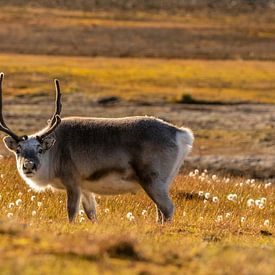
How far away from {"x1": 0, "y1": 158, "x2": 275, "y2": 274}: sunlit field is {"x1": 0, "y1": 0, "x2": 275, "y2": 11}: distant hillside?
12365 cm

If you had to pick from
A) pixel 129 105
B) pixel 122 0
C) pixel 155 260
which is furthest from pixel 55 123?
pixel 122 0

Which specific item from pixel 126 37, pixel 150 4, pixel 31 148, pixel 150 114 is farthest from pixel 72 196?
pixel 150 4

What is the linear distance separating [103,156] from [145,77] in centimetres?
4783

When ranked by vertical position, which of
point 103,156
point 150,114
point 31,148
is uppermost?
point 31,148

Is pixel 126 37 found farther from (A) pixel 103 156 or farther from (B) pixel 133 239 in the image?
(B) pixel 133 239

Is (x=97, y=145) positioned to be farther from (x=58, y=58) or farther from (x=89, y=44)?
(x=89, y=44)

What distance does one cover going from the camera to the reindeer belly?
13414 millimetres

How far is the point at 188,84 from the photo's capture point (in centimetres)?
5812

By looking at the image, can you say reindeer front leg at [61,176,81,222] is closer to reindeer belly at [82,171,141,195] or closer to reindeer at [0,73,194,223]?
reindeer at [0,73,194,223]

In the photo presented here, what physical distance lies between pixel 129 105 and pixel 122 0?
107631 mm

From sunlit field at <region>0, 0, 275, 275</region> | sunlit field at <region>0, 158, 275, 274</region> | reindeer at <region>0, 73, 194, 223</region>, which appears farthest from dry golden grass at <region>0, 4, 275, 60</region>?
reindeer at <region>0, 73, 194, 223</region>

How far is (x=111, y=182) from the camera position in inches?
527

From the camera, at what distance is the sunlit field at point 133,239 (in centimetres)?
752

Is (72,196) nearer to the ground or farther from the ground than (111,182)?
nearer to the ground
